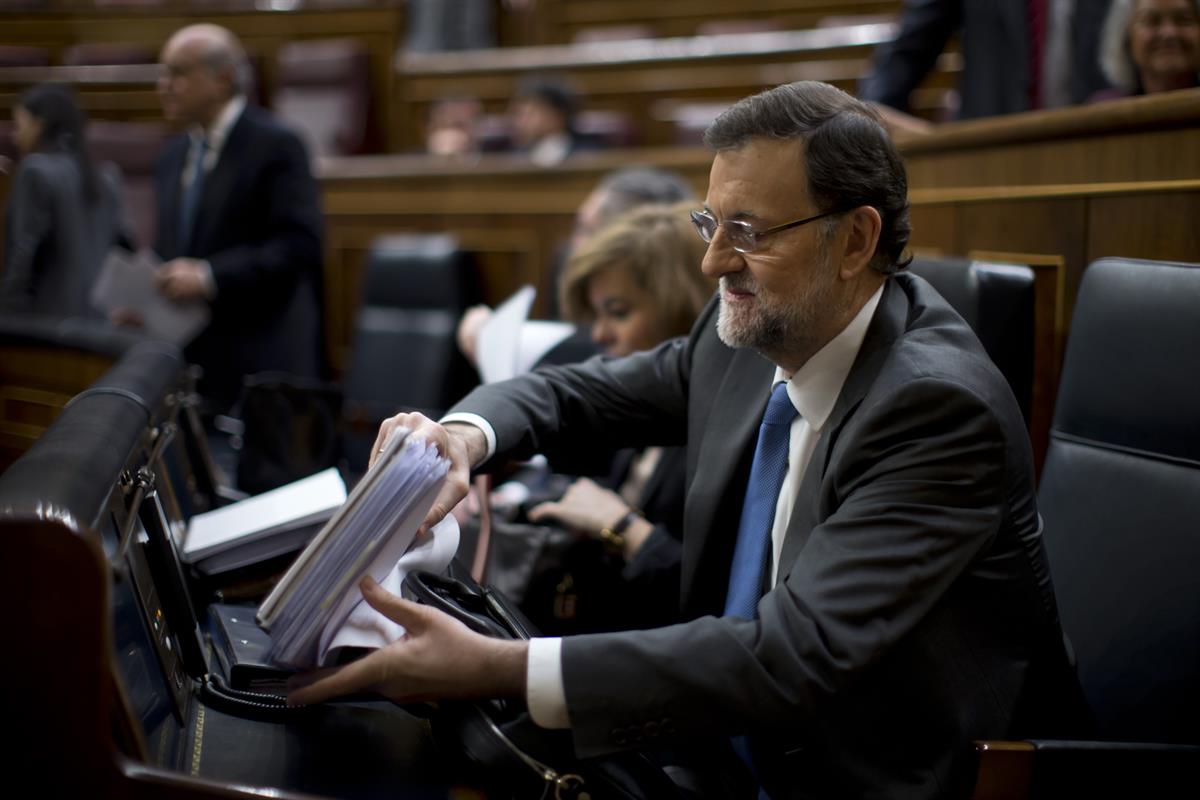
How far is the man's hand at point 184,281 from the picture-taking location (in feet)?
9.44

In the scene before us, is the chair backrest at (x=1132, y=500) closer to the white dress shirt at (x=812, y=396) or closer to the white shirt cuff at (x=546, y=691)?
the white dress shirt at (x=812, y=396)

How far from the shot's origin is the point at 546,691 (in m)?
0.88

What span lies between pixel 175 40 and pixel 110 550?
2.59 m

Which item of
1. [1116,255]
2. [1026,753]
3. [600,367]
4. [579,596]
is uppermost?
[1116,255]

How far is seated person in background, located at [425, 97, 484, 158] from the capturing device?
455 cm

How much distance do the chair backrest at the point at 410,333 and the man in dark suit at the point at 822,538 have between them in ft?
6.24

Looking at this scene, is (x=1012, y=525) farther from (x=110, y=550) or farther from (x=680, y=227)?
(x=680, y=227)

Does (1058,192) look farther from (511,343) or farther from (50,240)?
(50,240)

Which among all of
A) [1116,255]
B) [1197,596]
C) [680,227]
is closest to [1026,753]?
[1197,596]

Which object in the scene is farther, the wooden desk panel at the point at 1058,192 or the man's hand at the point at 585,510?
the man's hand at the point at 585,510

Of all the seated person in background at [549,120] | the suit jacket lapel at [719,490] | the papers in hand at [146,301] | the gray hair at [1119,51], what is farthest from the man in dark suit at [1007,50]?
the papers in hand at [146,301]

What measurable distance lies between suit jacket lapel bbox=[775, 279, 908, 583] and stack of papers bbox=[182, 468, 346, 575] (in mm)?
495

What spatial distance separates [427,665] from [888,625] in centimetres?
37

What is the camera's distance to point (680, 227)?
2002mm
